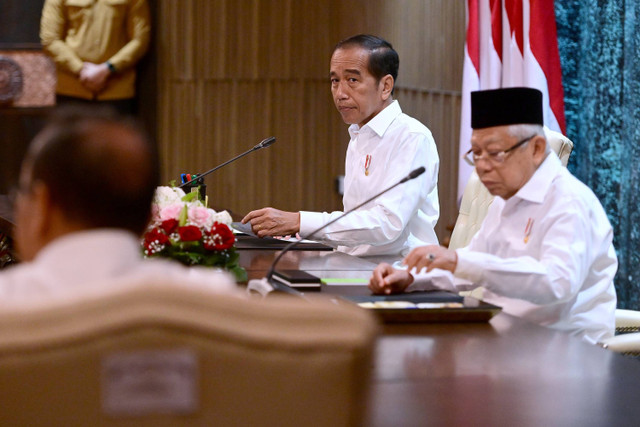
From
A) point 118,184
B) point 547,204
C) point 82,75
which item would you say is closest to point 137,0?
point 82,75

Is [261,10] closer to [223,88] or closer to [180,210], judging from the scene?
[223,88]

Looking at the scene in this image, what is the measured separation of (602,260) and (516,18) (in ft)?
10.8

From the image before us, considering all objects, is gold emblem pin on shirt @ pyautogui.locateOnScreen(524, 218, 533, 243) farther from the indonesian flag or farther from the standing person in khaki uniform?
the standing person in khaki uniform

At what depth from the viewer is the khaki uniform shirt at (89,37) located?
6676 mm

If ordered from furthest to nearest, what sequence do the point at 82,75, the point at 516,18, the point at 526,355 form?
the point at 82,75
the point at 516,18
the point at 526,355

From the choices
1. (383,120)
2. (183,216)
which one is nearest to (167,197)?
(183,216)

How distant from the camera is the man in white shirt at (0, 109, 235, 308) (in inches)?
33.7

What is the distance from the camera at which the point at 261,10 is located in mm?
6684

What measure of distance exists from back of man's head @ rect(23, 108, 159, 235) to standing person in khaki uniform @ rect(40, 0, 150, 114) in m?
5.96

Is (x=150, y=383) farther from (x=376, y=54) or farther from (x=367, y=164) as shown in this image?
(x=376, y=54)

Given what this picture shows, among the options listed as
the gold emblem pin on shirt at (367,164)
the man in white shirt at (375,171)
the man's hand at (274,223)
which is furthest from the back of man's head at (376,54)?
the man's hand at (274,223)

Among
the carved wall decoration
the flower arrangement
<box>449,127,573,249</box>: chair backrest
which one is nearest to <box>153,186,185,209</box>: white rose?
the flower arrangement

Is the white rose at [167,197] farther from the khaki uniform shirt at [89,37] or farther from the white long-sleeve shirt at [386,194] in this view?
the khaki uniform shirt at [89,37]

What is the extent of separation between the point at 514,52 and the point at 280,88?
195cm
